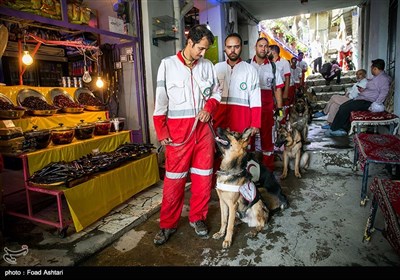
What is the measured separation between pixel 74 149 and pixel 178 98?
2.22m

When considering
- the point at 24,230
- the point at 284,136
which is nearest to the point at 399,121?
the point at 284,136

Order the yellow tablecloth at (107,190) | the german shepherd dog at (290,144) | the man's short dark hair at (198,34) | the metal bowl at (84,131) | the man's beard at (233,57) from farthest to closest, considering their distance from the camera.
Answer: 1. the german shepherd dog at (290,144)
2. the metal bowl at (84,131)
3. the man's beard at (233,57)
4. the yellow tablecloth at (107,190)
5. the man's short dark hair at (198,34)

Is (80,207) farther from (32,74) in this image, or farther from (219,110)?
(32,74)

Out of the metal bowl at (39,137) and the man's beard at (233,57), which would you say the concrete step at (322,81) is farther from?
the metal bowl at (39,137)

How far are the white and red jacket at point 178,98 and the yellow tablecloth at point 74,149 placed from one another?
1817 millimetres

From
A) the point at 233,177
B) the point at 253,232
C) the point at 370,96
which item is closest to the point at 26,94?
the point at 233,177

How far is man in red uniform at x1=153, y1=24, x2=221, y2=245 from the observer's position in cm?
281

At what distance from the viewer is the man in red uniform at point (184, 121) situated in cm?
281

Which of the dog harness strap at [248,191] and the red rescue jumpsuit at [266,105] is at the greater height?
the red rescue jumpsuit at [266,105]

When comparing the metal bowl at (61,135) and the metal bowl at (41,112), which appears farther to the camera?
the metal bowl at (41,112)

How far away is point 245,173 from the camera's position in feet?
9.30

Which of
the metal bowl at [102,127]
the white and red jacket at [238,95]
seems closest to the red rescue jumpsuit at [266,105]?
the white and red jacket at [238,95]

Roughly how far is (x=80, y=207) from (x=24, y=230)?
890mm

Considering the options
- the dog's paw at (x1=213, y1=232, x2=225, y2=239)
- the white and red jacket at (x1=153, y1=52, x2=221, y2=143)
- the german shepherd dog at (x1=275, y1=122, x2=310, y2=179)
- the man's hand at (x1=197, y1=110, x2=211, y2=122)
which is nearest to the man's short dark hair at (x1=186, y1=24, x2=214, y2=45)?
the white and red jacket at (x1=153, y1=52, x2=221, y2=143)
